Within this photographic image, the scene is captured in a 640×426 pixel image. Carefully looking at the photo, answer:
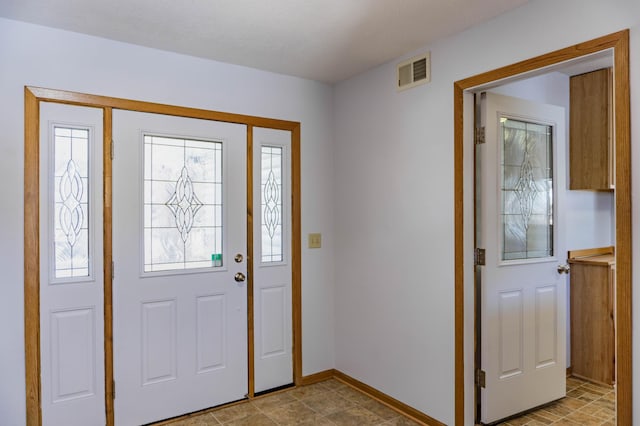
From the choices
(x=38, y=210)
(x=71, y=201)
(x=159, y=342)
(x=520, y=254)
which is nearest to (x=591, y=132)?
(x=520, y=254)

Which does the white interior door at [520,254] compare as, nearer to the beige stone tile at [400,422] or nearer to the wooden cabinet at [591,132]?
the beige stone tile at [400,422]

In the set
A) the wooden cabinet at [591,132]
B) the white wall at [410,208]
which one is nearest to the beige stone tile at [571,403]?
the white wall at [410,208]

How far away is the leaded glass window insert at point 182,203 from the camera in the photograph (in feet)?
9.52

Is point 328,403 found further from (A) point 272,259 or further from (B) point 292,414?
(A) point 272,259

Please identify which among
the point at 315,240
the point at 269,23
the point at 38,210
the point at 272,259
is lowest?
the point at 272,259

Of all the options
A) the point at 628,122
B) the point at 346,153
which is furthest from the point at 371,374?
the point at 628,122

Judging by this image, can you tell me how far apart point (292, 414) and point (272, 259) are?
1143mm

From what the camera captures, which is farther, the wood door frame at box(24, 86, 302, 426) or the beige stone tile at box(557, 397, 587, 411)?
the beige stone tile at box(557, 397, 587, 411)

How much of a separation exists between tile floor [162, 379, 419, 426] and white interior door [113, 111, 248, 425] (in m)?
0.14

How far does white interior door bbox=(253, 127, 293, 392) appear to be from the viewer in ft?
10.9

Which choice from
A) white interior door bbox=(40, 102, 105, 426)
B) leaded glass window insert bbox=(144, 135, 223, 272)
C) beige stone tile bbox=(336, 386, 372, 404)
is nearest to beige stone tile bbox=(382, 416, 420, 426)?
beige stone tile bbox=(336, 386, 372, 404)

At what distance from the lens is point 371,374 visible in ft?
11.0

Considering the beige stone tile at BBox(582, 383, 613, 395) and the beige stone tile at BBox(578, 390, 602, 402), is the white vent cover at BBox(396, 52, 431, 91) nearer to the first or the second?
the beige stone tile at BBox(578, 390, 602, 402)

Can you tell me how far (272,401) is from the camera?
322cm
